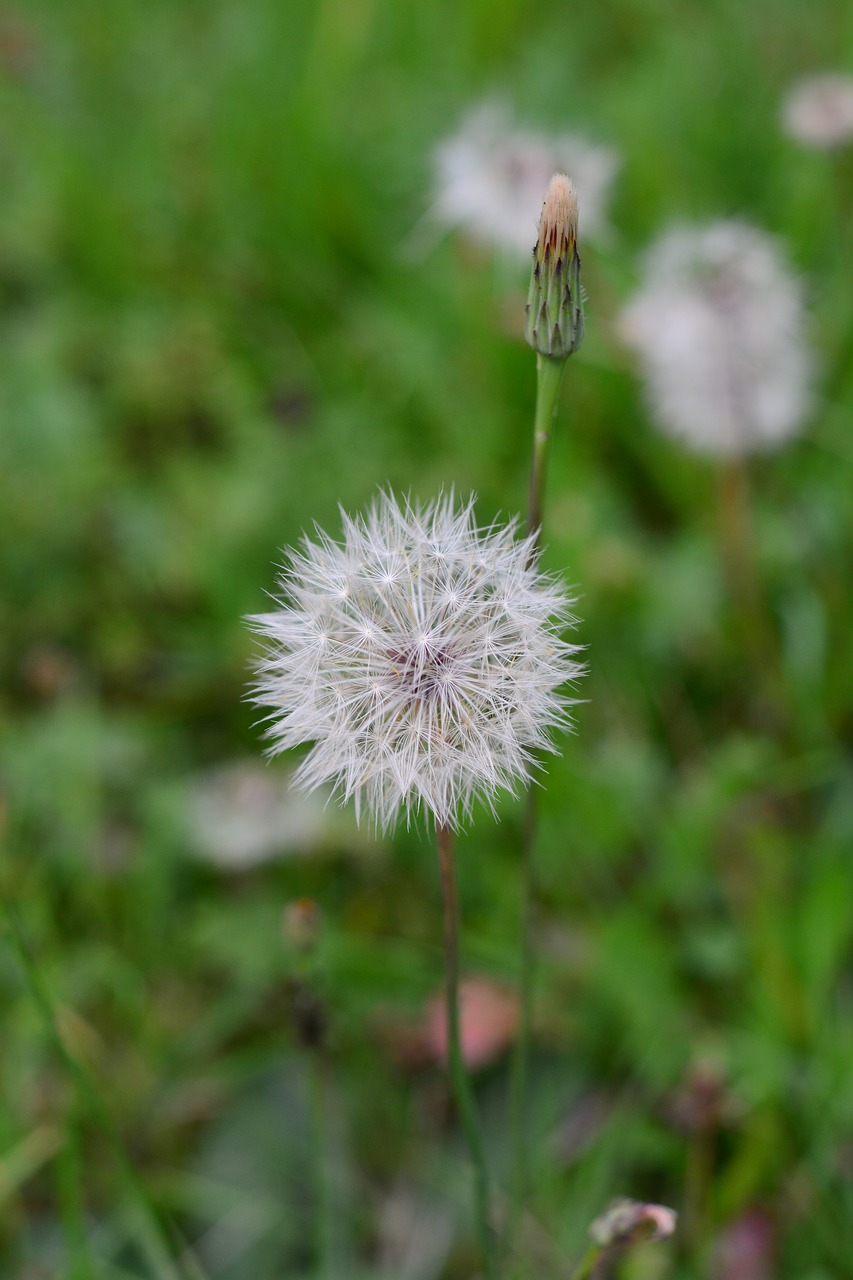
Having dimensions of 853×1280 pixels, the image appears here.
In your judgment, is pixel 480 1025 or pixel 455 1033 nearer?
pixel 455 1033

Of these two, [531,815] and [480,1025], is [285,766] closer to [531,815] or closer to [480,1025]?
[480,1025]

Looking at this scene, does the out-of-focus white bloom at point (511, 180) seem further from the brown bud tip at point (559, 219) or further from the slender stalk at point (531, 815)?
the brown bud tip at point (559, 219)

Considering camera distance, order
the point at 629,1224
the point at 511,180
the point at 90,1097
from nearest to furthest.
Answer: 1. the point at 629,1224
2. the point at 90,1097
3. the point at 511,180

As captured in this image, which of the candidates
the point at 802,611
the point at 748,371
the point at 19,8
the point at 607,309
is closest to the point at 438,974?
the point at 802,611

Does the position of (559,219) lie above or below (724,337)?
below

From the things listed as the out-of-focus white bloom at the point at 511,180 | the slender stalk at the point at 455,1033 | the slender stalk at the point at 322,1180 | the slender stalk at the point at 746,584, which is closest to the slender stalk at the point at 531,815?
the slender stalk at the point at 455,1033

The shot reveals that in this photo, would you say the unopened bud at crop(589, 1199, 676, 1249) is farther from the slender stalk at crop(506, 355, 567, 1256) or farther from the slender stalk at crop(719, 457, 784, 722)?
the slender stalk at crop(719, 457, 784, 722)

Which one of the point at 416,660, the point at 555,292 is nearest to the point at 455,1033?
the point at 416,660
